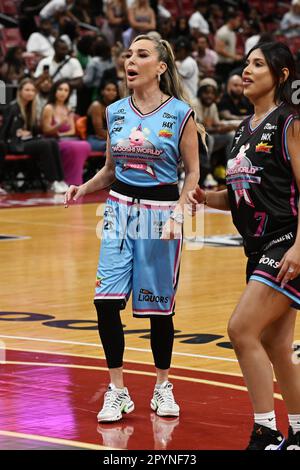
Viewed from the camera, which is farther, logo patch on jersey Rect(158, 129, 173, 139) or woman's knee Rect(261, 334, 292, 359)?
logo patch on jersey Rect(158, 129, 173, 139)

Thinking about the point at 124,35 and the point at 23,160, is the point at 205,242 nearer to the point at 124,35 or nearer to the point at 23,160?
the point at 23,160

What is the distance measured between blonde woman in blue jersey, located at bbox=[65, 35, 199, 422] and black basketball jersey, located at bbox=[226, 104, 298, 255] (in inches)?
33.1

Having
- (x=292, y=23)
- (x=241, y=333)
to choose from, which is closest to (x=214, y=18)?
(x=292, y=23)

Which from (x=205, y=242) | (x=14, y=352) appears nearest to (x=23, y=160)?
(x=205, y=242)

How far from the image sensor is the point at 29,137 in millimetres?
18469

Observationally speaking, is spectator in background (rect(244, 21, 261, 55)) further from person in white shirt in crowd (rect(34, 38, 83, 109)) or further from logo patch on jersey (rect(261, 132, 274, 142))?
logo patch on jersey (rect(261, 132, 274, 142))

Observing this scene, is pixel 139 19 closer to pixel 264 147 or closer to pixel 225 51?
pixel 225 51

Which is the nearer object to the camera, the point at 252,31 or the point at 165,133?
the point at 165,133

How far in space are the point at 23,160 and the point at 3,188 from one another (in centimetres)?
58

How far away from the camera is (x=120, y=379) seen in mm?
6363

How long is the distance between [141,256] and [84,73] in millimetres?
14148

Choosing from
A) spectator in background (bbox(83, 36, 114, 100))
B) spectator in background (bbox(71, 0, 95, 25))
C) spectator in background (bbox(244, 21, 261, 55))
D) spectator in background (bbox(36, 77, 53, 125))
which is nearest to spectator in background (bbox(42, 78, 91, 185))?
spectator in background (bbox(36, 77, 53, 125))

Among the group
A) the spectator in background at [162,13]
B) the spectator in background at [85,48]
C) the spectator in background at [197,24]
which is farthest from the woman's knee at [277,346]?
the spectator in background at [197,24]

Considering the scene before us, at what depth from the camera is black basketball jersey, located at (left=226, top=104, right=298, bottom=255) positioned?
5.42 metres
